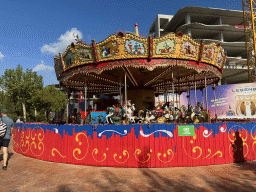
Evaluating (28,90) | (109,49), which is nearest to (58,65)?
(109,49)

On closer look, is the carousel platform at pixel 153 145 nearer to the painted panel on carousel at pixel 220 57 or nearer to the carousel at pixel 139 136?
the carousel at pixel 139 136

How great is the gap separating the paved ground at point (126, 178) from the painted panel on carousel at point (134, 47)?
5205 millimetres

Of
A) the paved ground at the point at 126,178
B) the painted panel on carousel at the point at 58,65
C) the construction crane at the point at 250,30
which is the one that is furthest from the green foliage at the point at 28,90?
the construction crane at the point at 250,30

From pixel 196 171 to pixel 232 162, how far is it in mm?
1935

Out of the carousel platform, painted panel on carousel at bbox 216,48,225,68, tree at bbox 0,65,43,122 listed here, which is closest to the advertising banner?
painted panel on carousel at bbox 216,48,225,68

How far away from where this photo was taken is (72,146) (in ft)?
20.5

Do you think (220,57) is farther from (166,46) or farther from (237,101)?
(237,101)

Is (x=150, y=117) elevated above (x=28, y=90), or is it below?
below

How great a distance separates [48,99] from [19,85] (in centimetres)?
547

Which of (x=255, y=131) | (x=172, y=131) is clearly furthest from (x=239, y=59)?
(x=172, y=131)

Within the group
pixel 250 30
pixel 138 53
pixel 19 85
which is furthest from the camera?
pixel 250 30

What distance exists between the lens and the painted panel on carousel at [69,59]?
9.33 meters

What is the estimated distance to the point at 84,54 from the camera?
874cm

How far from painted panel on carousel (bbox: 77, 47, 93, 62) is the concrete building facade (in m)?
37.2
